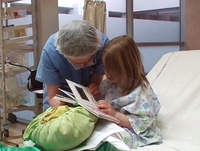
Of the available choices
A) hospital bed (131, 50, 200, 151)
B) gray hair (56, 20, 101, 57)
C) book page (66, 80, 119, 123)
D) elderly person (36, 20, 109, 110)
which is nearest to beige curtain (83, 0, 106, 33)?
hospital bed (131, 50, 200, 151)

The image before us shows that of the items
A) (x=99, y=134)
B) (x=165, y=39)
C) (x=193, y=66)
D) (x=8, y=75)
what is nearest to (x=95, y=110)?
(x=99, y=134)

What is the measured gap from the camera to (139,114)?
1.29m

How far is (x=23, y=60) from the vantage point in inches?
136

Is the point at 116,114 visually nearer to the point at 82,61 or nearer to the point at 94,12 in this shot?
the point at 82,61

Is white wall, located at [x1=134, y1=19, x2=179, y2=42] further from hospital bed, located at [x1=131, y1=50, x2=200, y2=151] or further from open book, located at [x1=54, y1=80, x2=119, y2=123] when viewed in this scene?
open book, located at [x1=54, y1=80, x2=119, y2=123]

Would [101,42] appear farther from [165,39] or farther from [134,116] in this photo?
[165,39]

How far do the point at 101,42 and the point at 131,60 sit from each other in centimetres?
22

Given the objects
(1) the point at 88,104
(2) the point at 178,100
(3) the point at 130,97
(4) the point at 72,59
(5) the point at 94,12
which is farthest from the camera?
(5) the point at 94,12

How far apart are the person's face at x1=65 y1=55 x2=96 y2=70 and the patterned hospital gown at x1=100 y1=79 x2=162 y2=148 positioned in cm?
25

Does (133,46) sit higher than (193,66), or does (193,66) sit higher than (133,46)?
(133,46)

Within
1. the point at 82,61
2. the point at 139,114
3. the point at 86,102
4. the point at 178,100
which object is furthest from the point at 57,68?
the point at 178,100

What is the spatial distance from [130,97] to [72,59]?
1.13ft

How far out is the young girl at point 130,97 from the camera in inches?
50.4

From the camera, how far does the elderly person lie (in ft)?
4.51
